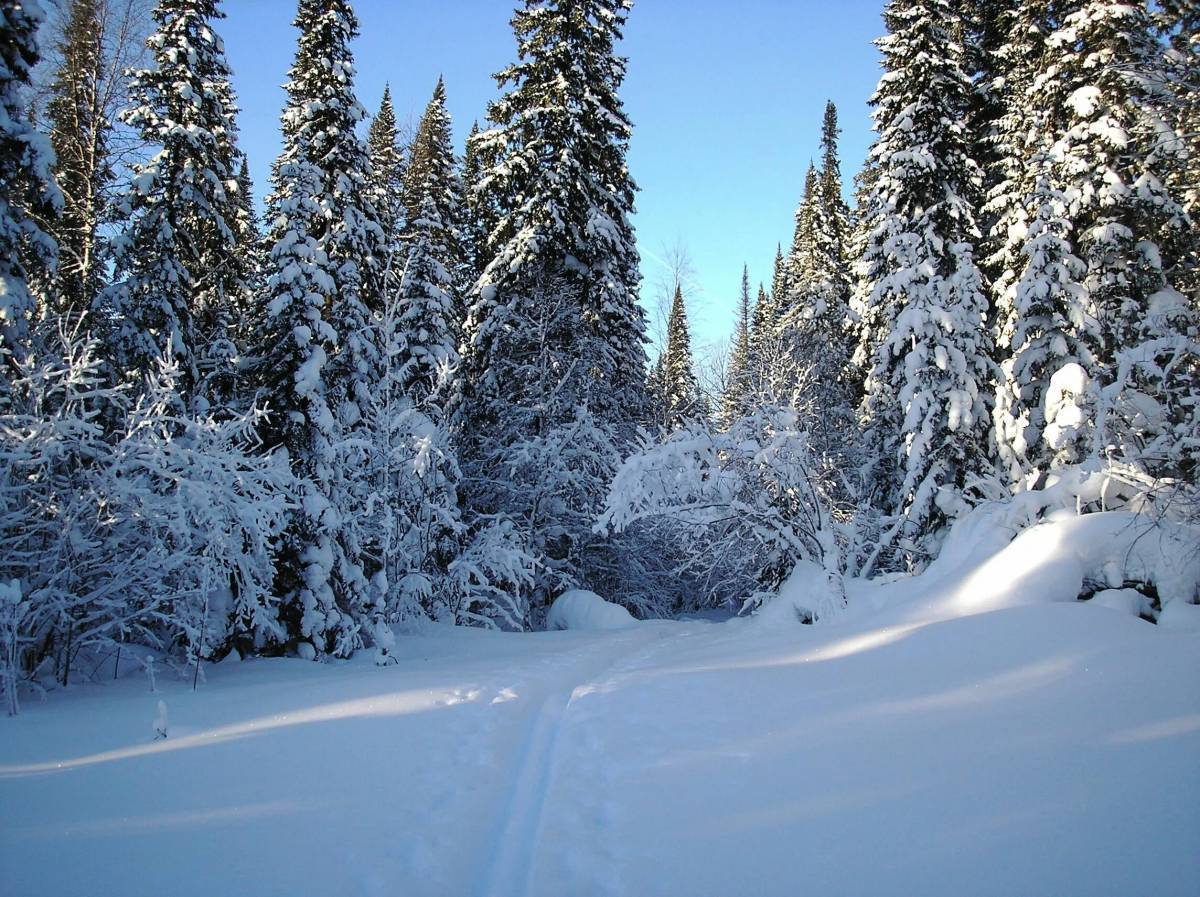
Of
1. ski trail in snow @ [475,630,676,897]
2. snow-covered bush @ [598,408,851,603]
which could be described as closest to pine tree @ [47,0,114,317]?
snow-covered bush @ [598,408,851,603]

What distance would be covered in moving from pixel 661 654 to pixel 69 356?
28.5 feet

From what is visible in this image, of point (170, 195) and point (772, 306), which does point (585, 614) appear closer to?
point (170, 195)

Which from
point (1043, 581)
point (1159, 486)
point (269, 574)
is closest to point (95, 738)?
point (269, 574)

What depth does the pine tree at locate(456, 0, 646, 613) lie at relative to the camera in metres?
16.7

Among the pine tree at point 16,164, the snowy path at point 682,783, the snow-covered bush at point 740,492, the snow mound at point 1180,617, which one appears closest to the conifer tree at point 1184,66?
the snow mound at point 1180,617

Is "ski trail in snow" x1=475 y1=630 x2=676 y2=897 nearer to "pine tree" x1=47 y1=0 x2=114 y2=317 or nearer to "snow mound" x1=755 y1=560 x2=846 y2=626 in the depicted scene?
"snow mound" x1=755 y1=560 x2=846 y2=626

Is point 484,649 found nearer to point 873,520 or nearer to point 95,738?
point 95,738

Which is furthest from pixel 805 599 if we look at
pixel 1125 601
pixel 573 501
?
pixel 573 501

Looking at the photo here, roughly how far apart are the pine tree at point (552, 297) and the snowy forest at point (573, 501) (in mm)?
149

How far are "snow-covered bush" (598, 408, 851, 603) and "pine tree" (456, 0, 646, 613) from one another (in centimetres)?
443

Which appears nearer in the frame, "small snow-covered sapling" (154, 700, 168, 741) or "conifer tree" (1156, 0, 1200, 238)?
"small snow-covered sapling" (154, 700, 168, 741)

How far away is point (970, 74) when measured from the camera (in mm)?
19031

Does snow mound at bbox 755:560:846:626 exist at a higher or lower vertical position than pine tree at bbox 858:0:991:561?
lower

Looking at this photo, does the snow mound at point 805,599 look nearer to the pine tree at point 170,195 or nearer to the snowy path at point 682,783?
the snowy path at point 682,783
